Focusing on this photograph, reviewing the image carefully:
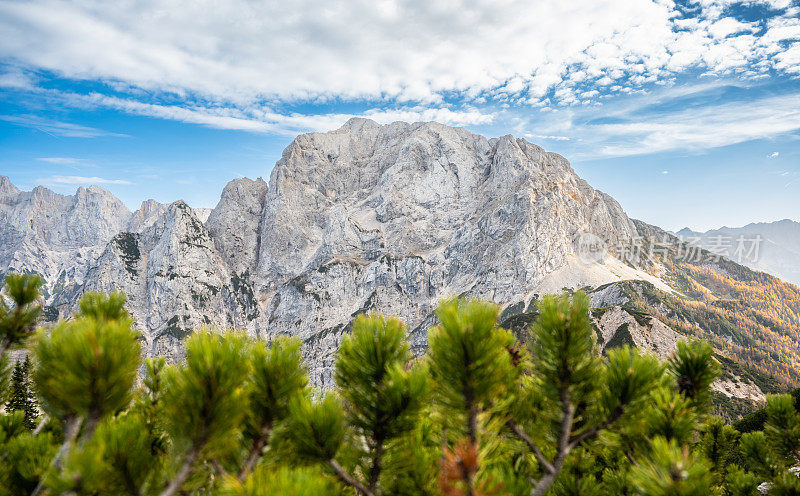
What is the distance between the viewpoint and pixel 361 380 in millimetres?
3154

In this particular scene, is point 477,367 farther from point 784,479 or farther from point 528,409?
point 784,479

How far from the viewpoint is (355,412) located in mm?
3066

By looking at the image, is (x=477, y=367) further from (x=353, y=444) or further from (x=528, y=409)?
(x=353, y=444)

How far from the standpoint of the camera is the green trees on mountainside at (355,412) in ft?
7.62

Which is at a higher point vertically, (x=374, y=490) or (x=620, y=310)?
(x=374, y=490)

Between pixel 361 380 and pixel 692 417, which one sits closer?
pixel 361 380

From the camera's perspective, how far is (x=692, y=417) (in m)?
3.45

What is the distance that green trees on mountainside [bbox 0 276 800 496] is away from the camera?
2322mm

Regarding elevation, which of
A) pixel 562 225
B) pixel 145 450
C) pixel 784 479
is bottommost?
pixel 784 479

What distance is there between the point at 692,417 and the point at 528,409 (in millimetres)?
1631

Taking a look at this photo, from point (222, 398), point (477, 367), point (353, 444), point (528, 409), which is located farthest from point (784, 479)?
point (222, 398)

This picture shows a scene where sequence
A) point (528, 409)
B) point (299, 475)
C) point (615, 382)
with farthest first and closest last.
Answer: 1. point (528, 409)
2. point (615, 382)
3. point (299, 475)

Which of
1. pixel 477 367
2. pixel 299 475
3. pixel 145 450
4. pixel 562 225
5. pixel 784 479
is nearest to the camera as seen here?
pixel 299 475

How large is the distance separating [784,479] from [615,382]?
2.69 meters
